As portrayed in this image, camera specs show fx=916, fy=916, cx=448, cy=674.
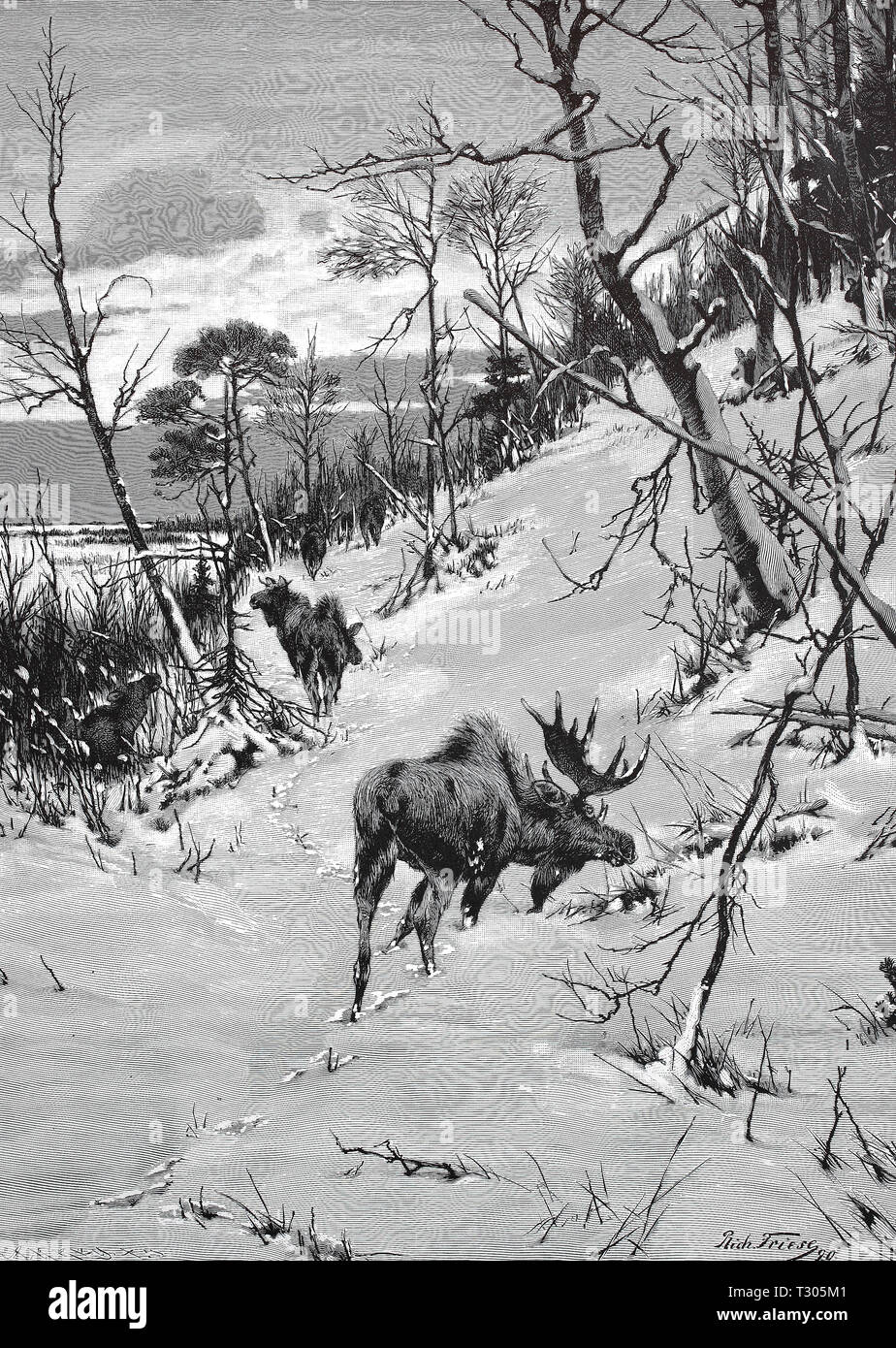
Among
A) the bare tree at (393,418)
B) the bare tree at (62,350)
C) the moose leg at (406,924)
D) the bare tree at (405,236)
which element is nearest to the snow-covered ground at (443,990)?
the moose leg at (406,924)

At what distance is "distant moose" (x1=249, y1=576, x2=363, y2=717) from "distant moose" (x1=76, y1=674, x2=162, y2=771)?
1.13 ft

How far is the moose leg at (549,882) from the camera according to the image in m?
2.11

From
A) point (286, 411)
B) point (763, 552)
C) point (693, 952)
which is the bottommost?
point (693, 952)

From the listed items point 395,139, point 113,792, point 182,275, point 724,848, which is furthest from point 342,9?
point 724,848

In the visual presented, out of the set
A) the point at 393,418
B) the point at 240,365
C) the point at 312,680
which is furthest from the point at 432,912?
the point at 240,365

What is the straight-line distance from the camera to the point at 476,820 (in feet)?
7.09

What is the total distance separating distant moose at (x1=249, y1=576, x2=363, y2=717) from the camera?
2.28m

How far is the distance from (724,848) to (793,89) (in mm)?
1807

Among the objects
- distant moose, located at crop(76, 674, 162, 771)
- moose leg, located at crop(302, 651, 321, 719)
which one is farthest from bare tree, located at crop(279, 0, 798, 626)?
distant moose, located at crop(76, 674, 162, 771)

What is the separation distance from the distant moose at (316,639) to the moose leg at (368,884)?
14.5 inches

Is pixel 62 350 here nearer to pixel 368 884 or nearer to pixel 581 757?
pixel 368 884

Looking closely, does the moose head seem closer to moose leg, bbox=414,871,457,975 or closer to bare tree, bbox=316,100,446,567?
moose leg, bbox=414,871,457,975

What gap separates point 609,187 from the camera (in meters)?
2.21

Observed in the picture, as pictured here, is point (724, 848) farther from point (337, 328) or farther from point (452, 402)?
point (337, 328)
